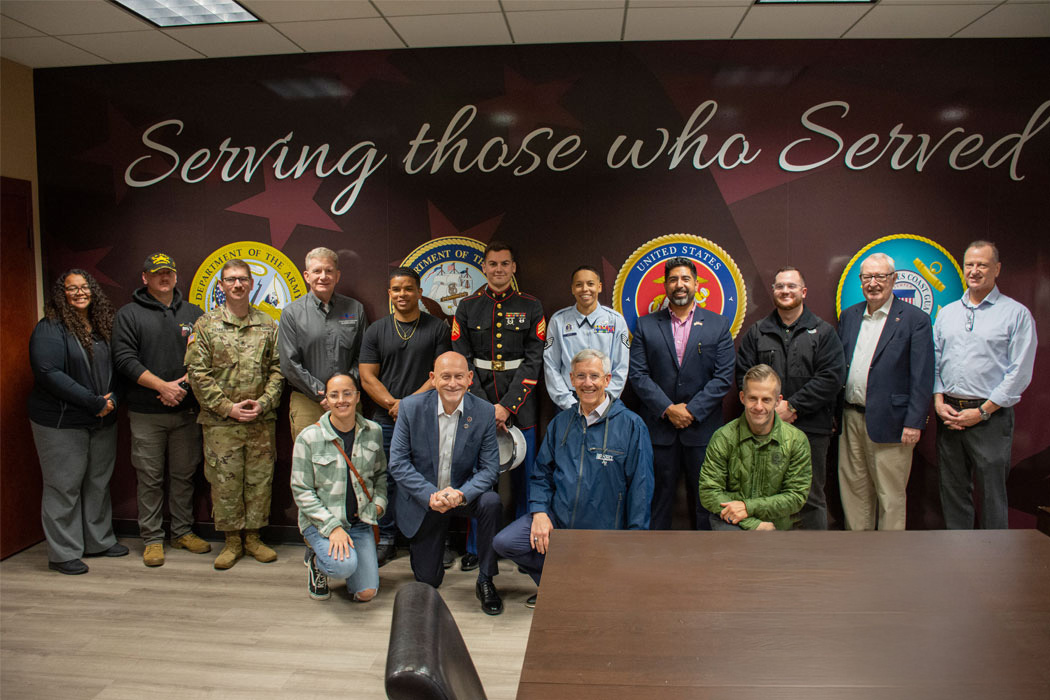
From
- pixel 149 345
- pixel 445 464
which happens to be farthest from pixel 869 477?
pixel 149 345

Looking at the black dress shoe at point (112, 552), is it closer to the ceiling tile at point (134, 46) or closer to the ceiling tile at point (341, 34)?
the ceiling tile at point (134, 46)

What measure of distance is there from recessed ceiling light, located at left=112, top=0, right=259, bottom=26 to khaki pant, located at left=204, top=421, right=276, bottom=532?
2.37 meters

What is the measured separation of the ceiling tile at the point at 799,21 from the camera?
362cm

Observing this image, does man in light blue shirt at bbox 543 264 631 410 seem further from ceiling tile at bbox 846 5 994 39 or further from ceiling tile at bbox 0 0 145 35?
ceiling tile at bbox 0 0 145 35

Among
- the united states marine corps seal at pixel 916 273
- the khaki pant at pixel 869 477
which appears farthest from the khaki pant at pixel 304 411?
the united states marine corps seal at pixel 916 273

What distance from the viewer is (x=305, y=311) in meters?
4.02

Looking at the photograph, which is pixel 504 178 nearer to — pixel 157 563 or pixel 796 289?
pixel 796 289

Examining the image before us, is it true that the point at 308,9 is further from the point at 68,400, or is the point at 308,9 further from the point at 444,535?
the point at 444,535

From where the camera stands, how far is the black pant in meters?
3.35

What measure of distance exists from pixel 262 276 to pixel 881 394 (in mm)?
3913

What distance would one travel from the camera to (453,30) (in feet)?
12.9

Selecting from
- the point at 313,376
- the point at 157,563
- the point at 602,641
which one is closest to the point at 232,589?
the point at 157,563

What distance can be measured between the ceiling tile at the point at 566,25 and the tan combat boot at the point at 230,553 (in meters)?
3.52

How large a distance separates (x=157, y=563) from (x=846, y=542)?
3.79 meters
